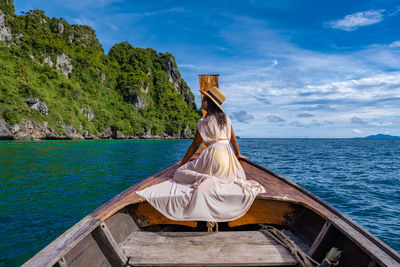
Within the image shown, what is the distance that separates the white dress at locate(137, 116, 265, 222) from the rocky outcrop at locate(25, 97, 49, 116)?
43401mm

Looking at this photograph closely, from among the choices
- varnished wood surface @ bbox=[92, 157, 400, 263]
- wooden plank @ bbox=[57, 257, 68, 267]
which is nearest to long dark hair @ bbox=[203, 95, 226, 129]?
varnished wood surface @ bbox=[92, 157, 400, 263]

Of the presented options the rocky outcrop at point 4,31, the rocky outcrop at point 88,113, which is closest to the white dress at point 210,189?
the rocky outcrop at point 88,113

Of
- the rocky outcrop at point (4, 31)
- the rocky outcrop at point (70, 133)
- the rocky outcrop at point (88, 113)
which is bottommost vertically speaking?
the rocky outcrop at point (70, 133)

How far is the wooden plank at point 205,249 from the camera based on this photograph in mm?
1924

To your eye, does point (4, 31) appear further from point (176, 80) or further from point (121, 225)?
point (121, 225)

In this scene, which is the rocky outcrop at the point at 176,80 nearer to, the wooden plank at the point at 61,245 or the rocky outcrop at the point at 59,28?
the rocky outcrop at the point at 59,28

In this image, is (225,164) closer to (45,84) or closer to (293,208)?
(293,208)

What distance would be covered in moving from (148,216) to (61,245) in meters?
1.17

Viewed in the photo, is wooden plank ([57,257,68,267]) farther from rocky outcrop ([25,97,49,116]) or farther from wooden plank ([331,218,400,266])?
rocky outcrop ([25,97,49,116])

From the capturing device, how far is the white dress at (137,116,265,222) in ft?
7.39

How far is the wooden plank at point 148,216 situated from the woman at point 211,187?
0.83ft

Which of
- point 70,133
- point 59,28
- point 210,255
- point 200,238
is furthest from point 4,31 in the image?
point 210,255

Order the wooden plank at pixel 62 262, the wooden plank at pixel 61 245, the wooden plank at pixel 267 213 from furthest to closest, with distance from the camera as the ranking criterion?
the wooden plank at pixel 267 213
the wooden plank at pixel 62 262
the wooden plank at pixel 61 245

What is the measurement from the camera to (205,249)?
210cm
